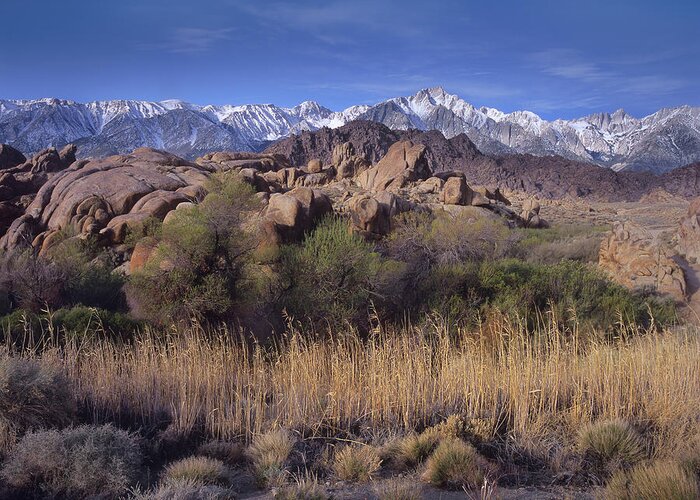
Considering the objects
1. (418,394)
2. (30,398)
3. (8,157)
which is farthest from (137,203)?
(8,157)

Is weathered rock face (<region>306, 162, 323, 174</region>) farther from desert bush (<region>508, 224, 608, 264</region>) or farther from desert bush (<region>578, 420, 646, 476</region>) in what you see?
desert bush (<region>578, 420, 646, 476</region>)

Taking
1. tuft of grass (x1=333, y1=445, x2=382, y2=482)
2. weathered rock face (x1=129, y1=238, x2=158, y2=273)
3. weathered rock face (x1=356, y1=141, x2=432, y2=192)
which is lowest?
tuft of grass (x1=333, y1=445, x2=382, y2=482)

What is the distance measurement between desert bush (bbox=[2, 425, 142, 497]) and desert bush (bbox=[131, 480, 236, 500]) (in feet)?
0.85

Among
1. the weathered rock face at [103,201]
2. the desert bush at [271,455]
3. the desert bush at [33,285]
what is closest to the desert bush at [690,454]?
the desert bush at [271,455]

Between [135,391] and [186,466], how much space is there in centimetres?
189

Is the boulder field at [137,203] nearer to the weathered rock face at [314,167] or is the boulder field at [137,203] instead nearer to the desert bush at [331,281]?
the desert bush at [331,281]

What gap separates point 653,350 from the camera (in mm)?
6387

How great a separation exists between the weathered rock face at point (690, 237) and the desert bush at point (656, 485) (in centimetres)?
1922

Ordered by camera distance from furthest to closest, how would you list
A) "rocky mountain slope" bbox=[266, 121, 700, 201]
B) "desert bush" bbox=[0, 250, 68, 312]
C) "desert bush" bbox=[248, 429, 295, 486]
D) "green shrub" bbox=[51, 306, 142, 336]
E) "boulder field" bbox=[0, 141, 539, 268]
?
"rocky mountain slope" bbox=[266, 121, 700, 201] < "boulder field" bbox=[0, 141, 539, 268] < "desert bush" bbox=[0, 250, 68, 312] < "green shrub" bbox=[51, 306, 142, 336] < "desert bush" bbox=[248, 429, 295, 486]

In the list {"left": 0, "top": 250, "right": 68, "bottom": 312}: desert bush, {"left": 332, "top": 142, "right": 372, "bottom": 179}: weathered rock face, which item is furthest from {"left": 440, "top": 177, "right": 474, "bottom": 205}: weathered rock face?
{"left": 0, "top": 250, "right": 68, "bottom": 312}: desert bush

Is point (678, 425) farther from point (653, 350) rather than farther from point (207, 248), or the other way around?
point (207, 248)

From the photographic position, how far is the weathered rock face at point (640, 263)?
1504cm

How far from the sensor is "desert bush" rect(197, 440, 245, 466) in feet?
16.3

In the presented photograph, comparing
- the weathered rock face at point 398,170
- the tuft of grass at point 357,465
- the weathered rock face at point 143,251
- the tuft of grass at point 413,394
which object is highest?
the weathered rock face at point 398,170
